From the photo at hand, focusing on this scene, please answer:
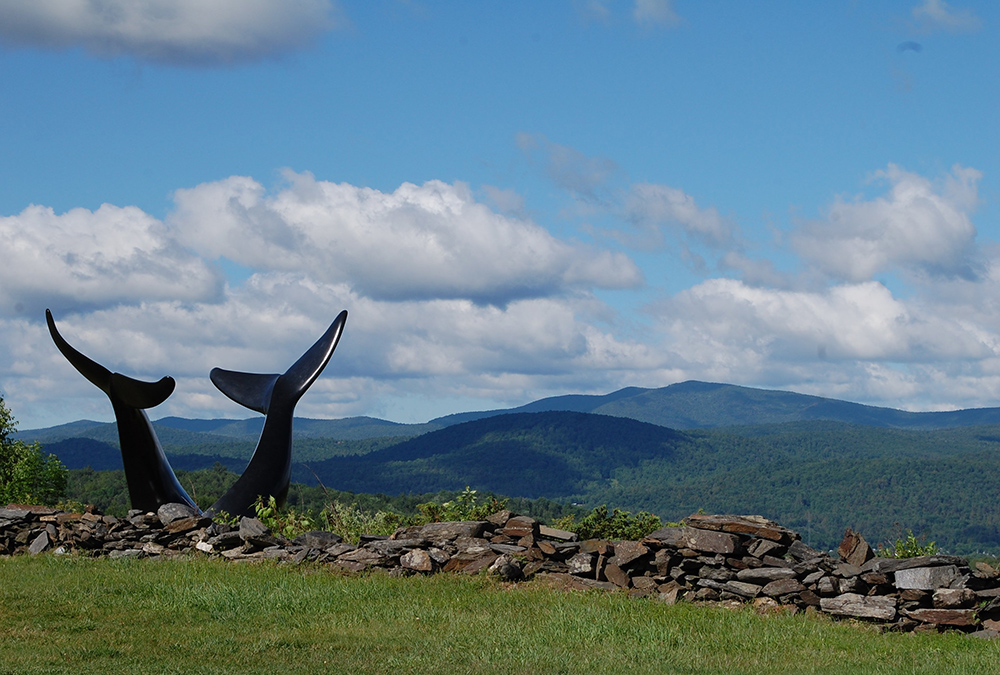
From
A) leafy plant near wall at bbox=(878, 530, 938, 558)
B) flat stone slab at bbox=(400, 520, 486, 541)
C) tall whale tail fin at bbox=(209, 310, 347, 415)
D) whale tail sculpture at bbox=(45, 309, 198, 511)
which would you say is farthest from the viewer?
tall whale tail fin at bbox=(209, 310, 347, 415)

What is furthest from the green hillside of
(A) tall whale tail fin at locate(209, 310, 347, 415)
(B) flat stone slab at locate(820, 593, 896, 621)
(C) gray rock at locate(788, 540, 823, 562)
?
(B) flat stone slab at locate(820, 593, 896, 621)

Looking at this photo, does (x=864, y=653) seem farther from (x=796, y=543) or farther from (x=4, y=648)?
(x=4, y=648)

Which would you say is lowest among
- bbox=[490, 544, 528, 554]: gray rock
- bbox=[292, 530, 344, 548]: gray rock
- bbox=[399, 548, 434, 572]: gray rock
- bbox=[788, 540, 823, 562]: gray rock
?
bbox=[399, 548, 434, 572]: gray rock

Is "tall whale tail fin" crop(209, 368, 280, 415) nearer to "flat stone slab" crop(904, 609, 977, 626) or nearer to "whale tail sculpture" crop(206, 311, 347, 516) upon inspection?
"whale tail sculpture" crop(206, 311, 347, 516)

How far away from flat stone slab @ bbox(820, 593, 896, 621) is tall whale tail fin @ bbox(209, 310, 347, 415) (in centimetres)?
967

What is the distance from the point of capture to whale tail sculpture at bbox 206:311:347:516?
16.6 m

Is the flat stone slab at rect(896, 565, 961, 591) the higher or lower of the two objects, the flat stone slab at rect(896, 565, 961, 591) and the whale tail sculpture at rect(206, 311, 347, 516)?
the lower

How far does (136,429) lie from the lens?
16641 mm

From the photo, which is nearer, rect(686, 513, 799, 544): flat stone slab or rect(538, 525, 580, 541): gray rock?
rect(686, 513, 799, 544): flat stone slab

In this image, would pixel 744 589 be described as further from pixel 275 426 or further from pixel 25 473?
pixel 25 473

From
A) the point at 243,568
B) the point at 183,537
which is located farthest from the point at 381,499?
the point at 243,568

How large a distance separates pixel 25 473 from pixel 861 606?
2290cm

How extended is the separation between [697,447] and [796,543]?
173865 mm

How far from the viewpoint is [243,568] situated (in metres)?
12.6
